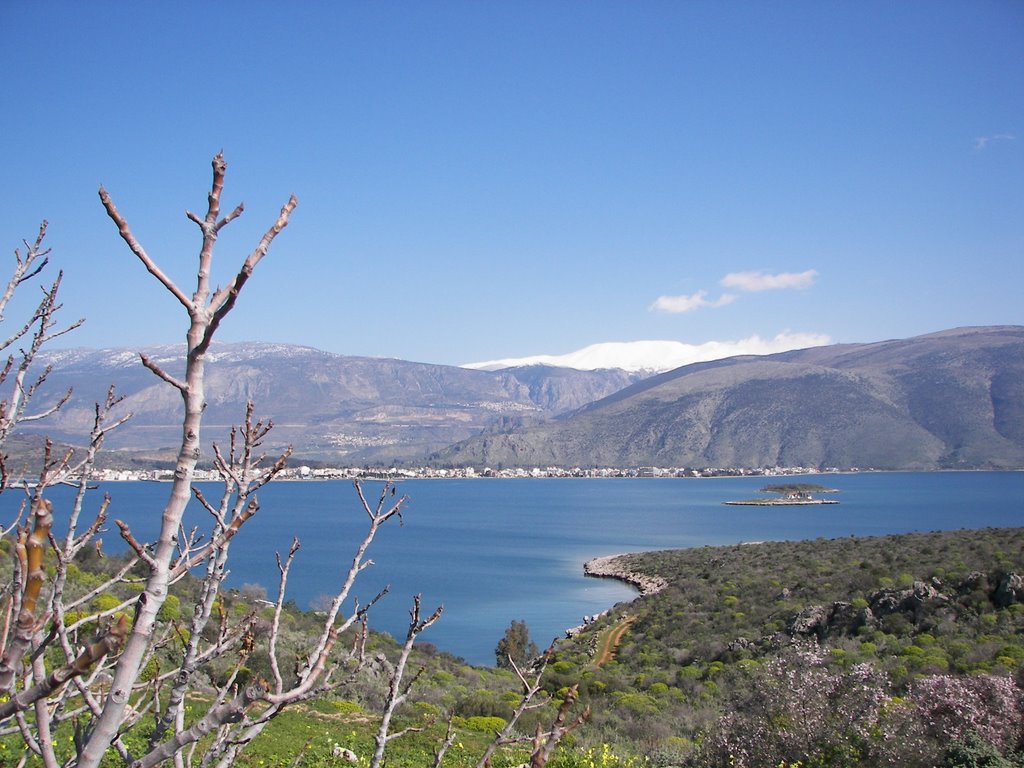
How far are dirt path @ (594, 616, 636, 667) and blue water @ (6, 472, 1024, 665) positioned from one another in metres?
4.45

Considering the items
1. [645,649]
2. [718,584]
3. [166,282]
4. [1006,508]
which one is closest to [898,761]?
[166,282]

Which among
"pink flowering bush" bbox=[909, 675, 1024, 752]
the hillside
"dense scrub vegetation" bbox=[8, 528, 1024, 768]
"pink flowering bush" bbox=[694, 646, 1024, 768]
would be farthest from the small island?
"pink flowering bush" bbox=[694, 646, 1024, 768]

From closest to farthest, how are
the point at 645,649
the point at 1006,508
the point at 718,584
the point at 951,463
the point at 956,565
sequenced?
the point at 645,649 → the point at 956,565 → the point at 718,584 → the point at 1006,508 → the point at 951,463

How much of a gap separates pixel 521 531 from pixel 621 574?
101ft

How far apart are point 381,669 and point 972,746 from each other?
13933 millimetres

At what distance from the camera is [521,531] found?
262ft

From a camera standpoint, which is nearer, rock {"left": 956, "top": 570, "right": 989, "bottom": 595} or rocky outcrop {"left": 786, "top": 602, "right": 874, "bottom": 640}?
rock {"left": 956, "top": 570, "right": 989, "bottom": 595}

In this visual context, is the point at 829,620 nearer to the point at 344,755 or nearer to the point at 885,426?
the point at 344,755

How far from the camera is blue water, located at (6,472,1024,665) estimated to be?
136ft

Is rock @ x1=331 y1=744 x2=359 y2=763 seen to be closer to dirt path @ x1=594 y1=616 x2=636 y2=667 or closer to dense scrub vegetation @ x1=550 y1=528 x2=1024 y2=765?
dense scrub vegetation @ x1=550 y1=528 x2=1024 y2=765

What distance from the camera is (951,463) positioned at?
164250mm

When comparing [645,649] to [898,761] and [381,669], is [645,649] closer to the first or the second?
[381,669]

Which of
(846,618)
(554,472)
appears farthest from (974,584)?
(554,472)

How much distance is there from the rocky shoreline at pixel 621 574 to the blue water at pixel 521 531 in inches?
38.0
